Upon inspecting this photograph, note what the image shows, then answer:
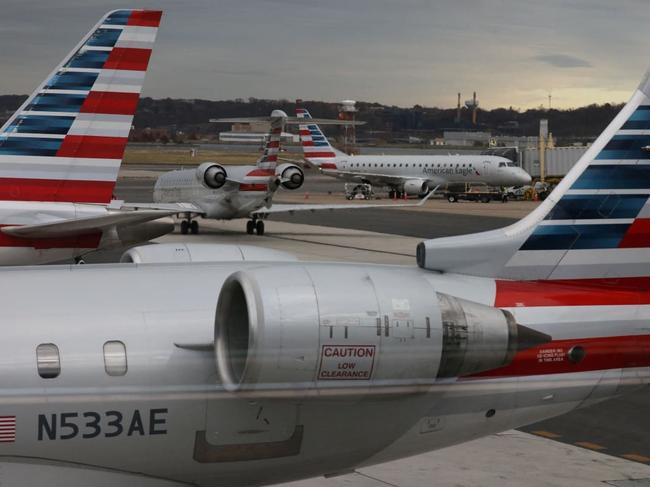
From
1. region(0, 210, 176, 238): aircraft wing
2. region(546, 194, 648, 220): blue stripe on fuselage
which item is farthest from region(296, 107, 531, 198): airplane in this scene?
region(546, 194, 648, 220): blue stripe on fuselage

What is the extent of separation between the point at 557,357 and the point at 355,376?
179 cm

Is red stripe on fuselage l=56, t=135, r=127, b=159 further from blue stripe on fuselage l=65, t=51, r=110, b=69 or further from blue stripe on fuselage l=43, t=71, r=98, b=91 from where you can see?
blue stripe on fuselage l=65, t=51, r=110, b=69

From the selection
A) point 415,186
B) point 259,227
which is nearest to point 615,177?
point 259,227

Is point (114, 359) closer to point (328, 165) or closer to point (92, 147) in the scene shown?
point (92, 147)

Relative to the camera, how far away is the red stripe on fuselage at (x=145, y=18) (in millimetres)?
18375

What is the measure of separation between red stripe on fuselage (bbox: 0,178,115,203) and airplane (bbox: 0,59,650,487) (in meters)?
9.02

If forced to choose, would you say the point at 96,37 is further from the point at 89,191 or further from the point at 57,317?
the point at 57,317

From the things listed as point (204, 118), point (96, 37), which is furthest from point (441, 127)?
point (96, 37)

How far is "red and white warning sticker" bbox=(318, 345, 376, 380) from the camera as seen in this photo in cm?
701

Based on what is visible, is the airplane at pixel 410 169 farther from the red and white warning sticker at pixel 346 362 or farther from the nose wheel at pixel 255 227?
the red and white warning sticker at pixel 346 362

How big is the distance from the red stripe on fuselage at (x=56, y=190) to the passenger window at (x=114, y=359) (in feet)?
33.5

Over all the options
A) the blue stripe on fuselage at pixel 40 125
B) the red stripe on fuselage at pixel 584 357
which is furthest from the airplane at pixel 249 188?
the red stripe on fuselage at pixel 584 357

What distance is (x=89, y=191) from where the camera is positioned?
56.9 feet

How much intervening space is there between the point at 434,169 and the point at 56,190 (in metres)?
60.0
